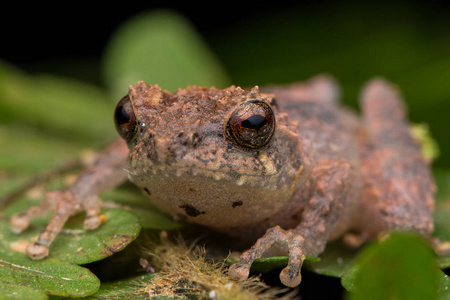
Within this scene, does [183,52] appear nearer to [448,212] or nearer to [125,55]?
[125,55]

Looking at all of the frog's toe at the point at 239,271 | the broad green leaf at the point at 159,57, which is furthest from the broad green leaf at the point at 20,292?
the broad green leaf at the point at 159,57

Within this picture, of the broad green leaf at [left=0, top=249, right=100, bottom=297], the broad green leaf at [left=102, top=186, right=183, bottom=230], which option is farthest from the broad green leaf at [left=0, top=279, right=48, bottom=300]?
the broad green leaf at [left=102, top=186, right=183, bottom=230]

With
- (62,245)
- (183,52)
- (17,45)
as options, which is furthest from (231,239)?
(17,45)

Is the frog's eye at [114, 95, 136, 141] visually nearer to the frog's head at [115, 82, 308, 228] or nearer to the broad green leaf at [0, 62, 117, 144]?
the frog's head at [115, 82, 308, 228]

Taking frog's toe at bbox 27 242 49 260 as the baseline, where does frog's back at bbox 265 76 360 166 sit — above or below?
above

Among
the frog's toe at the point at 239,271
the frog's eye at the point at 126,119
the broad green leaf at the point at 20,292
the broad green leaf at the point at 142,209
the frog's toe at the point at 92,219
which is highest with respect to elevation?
the frog's eye at the point at 126,119

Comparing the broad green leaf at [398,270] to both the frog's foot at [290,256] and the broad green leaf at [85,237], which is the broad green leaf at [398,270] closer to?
the frog's foot at [290,256]

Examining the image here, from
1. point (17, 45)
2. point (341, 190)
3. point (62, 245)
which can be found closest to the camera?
point (62, 245)
